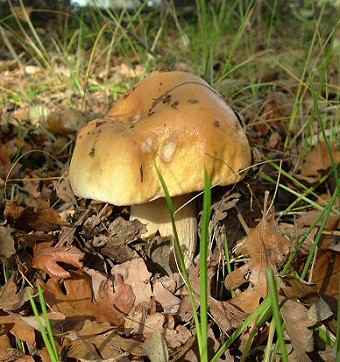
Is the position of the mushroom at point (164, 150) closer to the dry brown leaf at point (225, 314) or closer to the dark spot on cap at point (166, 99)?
the dark spot on cap at point (166, 99)

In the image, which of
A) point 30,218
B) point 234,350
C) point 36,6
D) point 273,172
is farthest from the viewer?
point 36,6

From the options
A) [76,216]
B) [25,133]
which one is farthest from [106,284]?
[25,133]

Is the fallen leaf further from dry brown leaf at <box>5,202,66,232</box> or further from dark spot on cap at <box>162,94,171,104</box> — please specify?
dark spot on cap at <box>162,94,171,104</box>

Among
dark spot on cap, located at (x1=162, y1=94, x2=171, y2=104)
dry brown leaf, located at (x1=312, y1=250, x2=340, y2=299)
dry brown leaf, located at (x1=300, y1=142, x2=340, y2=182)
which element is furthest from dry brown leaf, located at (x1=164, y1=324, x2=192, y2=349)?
dry brown leaf, located at (x1=300, y1=142, x2=340, y2=182)

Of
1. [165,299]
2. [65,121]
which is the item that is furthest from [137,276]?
[65,121]

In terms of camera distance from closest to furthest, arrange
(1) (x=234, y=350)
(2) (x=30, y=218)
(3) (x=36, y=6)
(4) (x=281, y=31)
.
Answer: (1) (x=234, y=350)
(2) (x=30, y=218)
(3) (x=36, y=6)
(4) (x=281, y=31)

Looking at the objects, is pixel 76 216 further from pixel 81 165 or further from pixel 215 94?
pixel 215 94

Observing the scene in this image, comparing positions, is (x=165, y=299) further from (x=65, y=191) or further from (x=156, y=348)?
(x=65, y=191)
